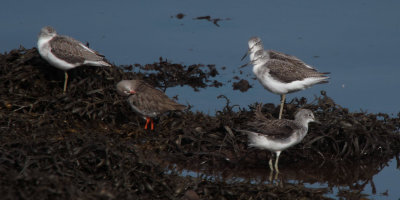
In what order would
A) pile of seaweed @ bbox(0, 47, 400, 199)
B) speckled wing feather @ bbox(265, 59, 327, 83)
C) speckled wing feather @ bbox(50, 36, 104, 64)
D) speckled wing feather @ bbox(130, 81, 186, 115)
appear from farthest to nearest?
speckled wing feather @ bbox(50, 36, 104, 64) → speckled wing feather @ bbox(265, 59, 327, 83) → speckled wing feather @ bbox(130, 81, 186, 115) → pile of seaweed @ bbox(0, 47, 400, 199)

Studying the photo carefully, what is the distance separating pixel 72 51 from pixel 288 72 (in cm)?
455

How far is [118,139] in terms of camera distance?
1129 centimetres

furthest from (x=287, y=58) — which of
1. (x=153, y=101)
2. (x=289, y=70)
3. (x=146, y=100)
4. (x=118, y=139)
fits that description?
(x=118, y=139)

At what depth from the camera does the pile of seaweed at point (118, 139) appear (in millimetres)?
8625

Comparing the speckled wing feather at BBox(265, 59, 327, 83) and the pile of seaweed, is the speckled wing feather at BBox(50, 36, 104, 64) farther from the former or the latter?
the speckled wing feather at BBox(265, 59, 327, 83)

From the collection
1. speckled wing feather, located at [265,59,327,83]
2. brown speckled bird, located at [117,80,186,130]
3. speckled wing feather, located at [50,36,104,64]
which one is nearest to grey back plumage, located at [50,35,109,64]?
speckled wing feather, located at [50,36,104,64]

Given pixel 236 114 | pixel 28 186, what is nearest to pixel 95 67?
pixel 236 114

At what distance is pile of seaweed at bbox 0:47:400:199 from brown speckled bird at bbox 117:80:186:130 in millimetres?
285

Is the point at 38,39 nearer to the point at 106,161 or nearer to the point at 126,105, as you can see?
the point at 126,105

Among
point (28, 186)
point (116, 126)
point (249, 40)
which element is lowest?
point (28, 186)

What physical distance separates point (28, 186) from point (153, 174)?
6.49 ft

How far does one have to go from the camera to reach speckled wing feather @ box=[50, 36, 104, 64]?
1264cm

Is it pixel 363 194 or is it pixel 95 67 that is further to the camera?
pixel 95 67

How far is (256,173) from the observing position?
425 inches
